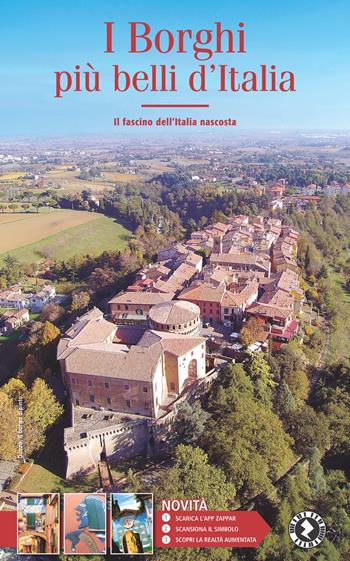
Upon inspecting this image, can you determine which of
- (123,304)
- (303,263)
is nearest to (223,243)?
(303,263)

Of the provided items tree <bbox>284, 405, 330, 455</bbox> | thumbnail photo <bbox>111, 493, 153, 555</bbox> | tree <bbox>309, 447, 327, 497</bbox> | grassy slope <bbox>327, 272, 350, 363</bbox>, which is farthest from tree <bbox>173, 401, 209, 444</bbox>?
grassy slope <bbox>327, 272, 350, 363</bbox>

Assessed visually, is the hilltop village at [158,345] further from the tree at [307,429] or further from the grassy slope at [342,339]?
the tree at [307,429]

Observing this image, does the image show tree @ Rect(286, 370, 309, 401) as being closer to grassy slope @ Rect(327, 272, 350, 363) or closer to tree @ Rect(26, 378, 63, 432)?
grassy slope @ Rect(327, 272, 350, 363)

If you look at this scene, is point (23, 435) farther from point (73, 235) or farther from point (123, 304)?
point (73, 235)

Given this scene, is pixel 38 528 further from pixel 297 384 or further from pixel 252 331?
pixel 252 331

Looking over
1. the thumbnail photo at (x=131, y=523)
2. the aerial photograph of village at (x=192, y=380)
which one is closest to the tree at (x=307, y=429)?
the aerial photograph of village at (x=192, y=380)

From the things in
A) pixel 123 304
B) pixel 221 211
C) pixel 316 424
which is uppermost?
pixel 221 211
